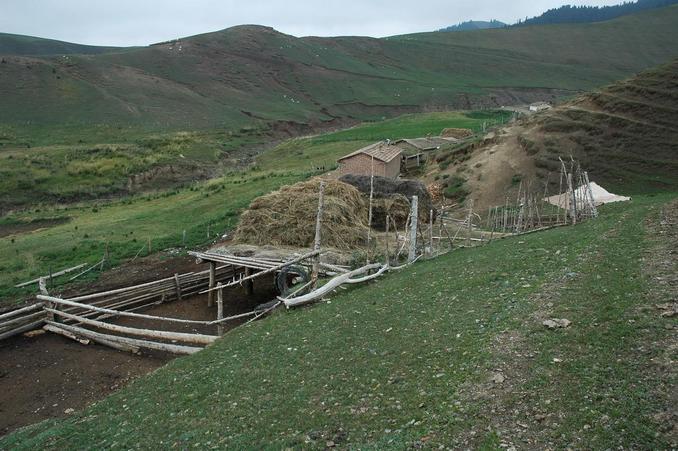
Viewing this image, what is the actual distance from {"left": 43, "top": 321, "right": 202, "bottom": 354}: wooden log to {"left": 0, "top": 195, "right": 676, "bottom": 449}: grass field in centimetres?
229

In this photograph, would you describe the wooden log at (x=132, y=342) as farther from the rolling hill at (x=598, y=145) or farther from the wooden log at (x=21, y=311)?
the rolling hill at (x=598, y=145)

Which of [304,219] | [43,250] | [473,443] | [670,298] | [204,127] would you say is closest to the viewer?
[473,443]

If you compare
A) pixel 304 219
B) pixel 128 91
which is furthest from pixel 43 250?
pixel 128 91

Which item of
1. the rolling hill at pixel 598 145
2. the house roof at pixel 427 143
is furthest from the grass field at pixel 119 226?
the rolling hill at pixel 598 145

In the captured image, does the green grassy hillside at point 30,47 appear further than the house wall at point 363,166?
Yes

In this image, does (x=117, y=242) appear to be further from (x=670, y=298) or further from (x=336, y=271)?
(x=670, y=298)

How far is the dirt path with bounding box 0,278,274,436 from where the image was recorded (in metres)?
13.0

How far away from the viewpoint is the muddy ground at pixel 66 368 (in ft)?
42.9

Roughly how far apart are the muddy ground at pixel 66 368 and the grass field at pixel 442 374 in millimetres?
2457

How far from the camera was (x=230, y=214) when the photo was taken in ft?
102

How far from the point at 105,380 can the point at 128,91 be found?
79.1 m

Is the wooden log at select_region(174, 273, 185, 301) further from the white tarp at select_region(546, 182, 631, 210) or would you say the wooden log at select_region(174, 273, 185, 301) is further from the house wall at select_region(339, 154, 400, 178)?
the house wall at select_region(339, 154, 400, 178)

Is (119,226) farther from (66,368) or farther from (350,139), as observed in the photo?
(350,139)

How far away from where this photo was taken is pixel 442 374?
8047mm
